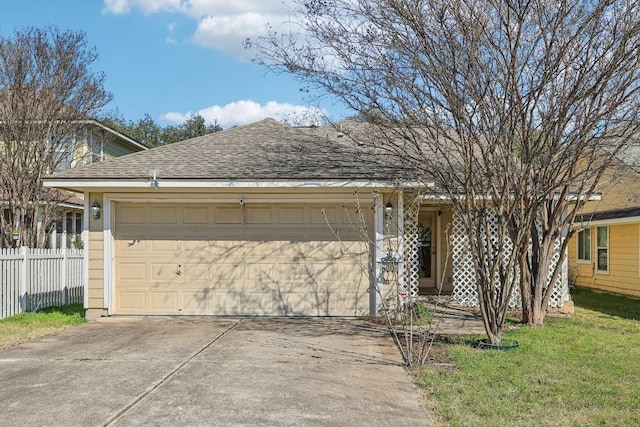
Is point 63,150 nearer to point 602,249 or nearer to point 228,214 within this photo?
point 228,214

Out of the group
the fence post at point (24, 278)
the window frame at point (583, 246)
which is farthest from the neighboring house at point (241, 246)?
the window frame at point (583, 246)

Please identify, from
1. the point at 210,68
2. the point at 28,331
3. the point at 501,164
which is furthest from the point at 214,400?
the point at 210,68

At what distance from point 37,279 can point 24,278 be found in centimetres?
53

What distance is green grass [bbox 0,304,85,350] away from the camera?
871cm

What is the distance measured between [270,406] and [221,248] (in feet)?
18.5

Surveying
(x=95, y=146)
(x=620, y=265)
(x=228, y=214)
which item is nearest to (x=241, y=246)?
(x=228, y=214)

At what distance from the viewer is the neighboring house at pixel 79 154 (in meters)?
14.7

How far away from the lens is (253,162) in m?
10.6

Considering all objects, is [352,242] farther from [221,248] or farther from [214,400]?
[214,400]

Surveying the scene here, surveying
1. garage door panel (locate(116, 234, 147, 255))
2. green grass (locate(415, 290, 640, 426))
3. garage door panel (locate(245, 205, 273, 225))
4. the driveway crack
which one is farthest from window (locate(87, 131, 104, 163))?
green grass (locate(415, 290, 640, 426))

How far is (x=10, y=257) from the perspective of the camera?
10531mm

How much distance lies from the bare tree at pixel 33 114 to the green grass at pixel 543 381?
10210 mm

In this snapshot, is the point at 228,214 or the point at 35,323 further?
the point at 228,214

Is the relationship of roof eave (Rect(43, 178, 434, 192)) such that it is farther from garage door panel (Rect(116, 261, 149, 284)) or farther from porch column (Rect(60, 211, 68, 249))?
porch column (Rect(60, 211, 68, 249))
